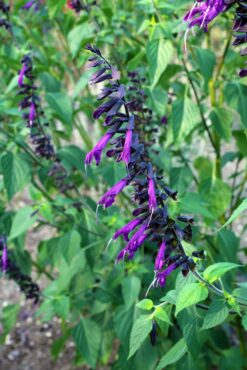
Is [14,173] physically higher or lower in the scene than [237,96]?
higher

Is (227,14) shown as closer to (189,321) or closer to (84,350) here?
(189,321)

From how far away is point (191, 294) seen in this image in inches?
56.4

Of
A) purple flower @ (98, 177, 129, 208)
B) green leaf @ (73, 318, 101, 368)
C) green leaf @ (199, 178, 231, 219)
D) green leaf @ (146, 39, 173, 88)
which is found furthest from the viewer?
green leaf @ (73, 318, 101, 368)

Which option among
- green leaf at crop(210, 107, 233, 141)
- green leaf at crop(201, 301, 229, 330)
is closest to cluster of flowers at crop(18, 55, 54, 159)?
green leaf at crop(210, 107, 233, 141)

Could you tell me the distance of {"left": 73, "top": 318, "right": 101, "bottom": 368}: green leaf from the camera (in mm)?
2811

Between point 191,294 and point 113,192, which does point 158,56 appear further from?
point 191,294

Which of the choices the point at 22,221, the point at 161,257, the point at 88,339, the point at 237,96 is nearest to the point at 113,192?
the point at 161,257

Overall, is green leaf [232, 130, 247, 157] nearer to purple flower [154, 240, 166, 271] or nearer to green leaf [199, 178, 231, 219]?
green leaf [199, 178, 231, 219]

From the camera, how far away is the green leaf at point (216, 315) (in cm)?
146

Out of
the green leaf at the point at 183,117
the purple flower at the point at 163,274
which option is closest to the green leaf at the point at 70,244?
the green leaf at the point at 183,117

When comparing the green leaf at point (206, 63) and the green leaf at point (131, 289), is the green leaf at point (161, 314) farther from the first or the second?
the green leaf at point (206, 63)

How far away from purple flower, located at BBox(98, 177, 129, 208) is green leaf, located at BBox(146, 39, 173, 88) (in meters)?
0.93

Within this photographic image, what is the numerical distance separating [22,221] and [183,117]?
92 cm

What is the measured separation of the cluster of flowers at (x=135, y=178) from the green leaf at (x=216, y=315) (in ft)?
0.48
